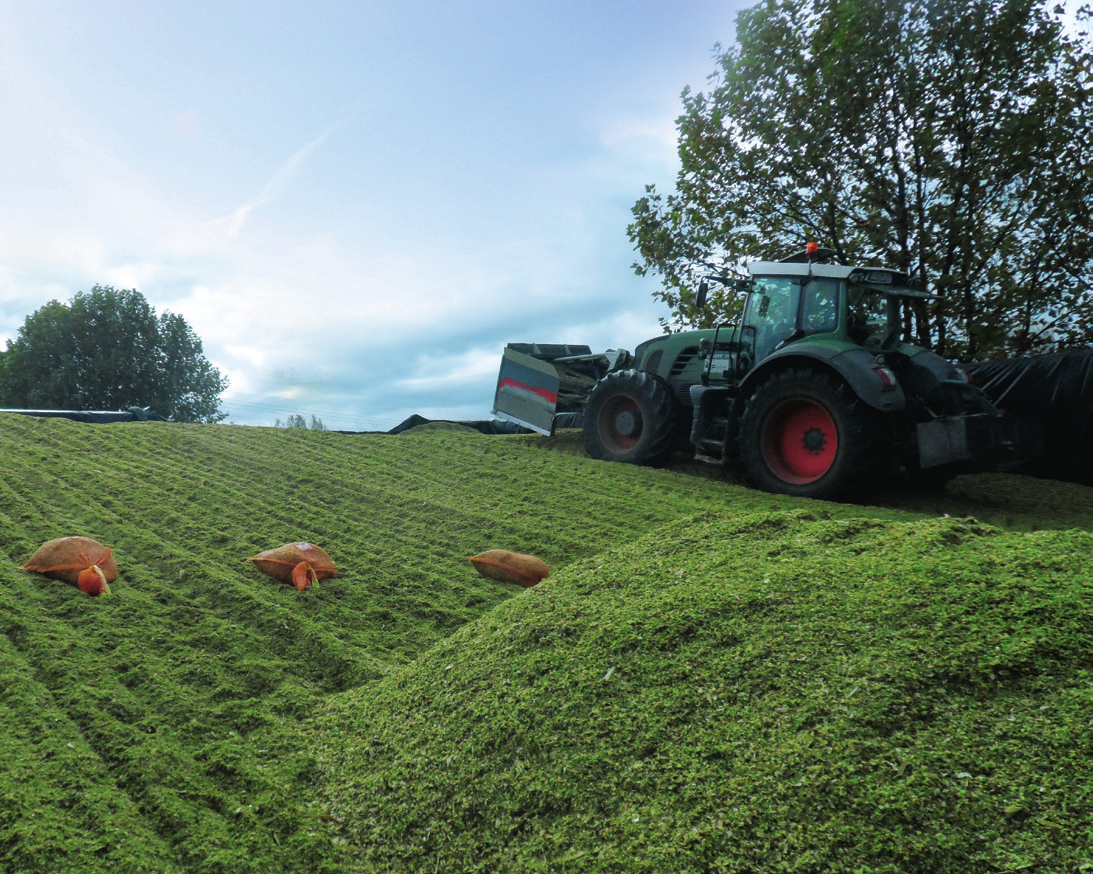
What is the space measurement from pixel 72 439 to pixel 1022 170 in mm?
10473

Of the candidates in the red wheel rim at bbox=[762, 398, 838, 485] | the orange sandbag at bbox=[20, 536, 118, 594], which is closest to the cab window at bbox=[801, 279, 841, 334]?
the red wheel rim at bbox=[762, 398, 838, 485]

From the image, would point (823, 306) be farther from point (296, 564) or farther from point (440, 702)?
point (440, 702)

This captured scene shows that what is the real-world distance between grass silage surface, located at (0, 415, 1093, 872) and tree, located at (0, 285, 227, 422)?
57.4 feet

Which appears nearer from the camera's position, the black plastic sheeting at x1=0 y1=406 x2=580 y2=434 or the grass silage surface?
the grass silage surface

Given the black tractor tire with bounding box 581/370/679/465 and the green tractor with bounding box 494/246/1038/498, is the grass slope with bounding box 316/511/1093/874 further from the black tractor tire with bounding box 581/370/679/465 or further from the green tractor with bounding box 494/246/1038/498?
the black tractor tire with bounding box 581/370/679/465

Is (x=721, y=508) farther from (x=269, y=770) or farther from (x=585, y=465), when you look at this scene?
(x=269, y=770)

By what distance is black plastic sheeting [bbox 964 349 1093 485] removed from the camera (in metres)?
7.91

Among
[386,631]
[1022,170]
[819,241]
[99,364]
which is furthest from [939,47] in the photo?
[99,364]

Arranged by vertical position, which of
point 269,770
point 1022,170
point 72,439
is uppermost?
point 1022,170

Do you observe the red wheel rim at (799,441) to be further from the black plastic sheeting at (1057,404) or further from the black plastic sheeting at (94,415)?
the black plastic sheeting at (94,415)

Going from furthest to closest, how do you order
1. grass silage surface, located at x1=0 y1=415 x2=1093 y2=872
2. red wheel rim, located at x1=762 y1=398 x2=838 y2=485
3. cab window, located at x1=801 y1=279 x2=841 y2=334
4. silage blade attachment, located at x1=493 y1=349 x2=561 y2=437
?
silage blade attachment, located at x1=493 y1=349 x2=561 y2=437, cab window, located at x1=801 y1=279 x2=841 y2=334, red wheel rim, located at x1=762 y1=398 x2=838 y2=485, grass silage surface, located at x1=0 y1=415 x2=1093 y2=872

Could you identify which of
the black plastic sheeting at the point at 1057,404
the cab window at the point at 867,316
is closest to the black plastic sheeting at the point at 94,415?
the cab window at the point at 867,316

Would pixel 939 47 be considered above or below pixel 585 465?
above

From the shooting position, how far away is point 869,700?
80.1 inches
